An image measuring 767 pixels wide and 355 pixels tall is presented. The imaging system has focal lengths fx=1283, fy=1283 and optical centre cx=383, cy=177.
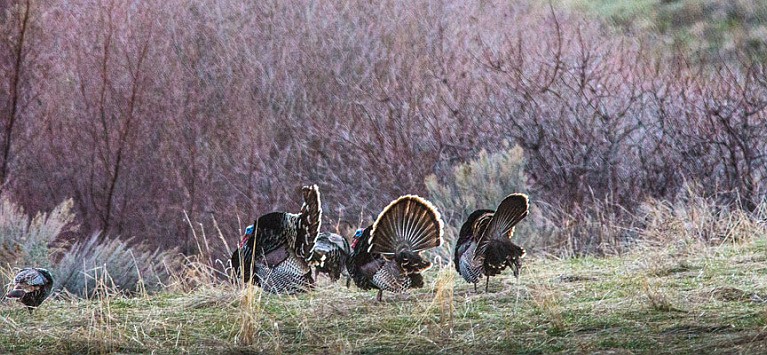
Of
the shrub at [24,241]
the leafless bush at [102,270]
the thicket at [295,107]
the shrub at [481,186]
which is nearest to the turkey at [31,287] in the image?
the leafless bush at [102,270]

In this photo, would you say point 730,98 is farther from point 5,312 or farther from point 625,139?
point 5,312

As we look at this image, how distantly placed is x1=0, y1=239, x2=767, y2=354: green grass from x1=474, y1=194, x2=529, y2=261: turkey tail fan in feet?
1.03

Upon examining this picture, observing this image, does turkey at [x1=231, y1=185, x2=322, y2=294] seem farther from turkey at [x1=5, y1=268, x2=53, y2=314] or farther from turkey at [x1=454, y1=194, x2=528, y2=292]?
turkey at [x1=5, y1=268, x2=53, y2=314]

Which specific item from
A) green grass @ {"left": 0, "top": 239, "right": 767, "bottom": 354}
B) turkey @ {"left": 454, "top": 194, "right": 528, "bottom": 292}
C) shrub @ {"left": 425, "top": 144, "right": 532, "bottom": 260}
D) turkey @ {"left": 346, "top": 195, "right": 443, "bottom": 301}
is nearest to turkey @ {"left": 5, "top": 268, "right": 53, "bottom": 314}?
green grass @ {"left": 0, "top": 239, "right": 767, "bottom": 354}

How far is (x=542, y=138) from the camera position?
16.5 meters

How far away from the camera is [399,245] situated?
7156mm

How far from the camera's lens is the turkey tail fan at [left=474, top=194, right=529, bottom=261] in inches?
284

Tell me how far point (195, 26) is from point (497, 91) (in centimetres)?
794

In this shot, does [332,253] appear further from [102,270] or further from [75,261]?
[75,261]

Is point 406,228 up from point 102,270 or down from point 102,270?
up

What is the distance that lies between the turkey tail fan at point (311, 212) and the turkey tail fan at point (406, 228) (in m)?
0.54

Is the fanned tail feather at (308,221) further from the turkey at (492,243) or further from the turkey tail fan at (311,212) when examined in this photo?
the turkey at (492,243)

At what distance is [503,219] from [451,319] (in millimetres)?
1125

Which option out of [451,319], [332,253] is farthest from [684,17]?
[451,319]
